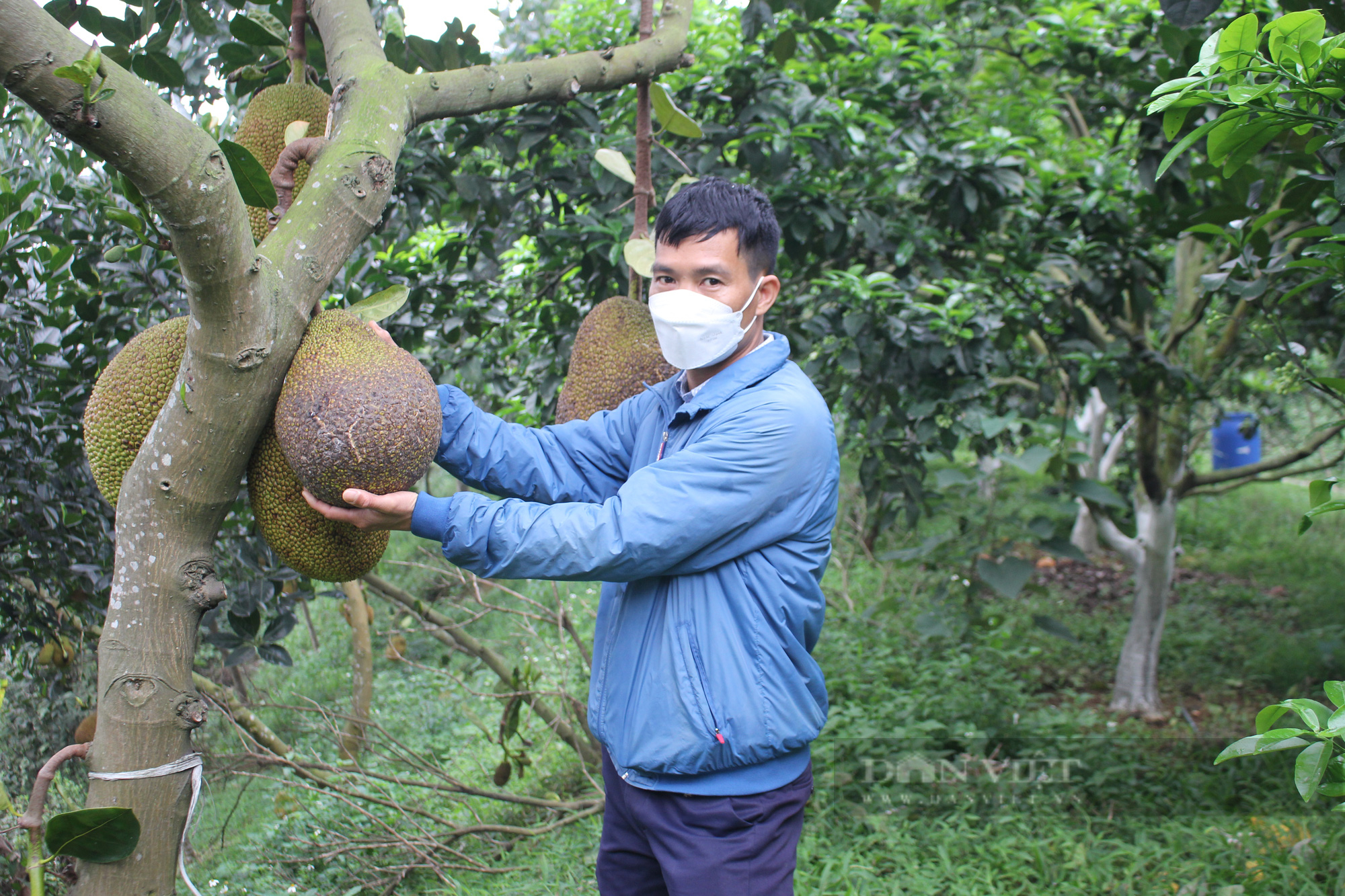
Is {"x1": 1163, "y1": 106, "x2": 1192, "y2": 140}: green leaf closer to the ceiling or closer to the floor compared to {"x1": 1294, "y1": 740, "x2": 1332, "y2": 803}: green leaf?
closer to the ceiling

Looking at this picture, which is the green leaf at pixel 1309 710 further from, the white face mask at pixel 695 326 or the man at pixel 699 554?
the white face mask at pixel 695 326

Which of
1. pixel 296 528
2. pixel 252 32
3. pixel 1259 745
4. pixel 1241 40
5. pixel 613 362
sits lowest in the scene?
pixel 1259 745

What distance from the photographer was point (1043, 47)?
3385 millimetres

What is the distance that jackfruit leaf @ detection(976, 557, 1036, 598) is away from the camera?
8.13 ft

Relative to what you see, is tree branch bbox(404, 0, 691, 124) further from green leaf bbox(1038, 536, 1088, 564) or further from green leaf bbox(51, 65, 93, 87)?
green leaf bbox(1038, 536, 1088, 564)

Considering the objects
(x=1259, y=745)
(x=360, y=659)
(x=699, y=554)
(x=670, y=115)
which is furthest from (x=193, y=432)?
(x=360, y=659)

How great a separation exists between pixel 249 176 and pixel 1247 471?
3.85 metres

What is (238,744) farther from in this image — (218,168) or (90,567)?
(218,168)

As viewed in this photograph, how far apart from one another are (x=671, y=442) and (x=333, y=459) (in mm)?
507

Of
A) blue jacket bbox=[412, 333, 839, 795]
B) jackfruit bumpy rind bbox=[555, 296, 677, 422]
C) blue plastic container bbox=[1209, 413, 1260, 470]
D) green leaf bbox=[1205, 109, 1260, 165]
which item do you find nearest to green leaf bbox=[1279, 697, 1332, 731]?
blue jacket bbox=[412, 333, 839, 795]

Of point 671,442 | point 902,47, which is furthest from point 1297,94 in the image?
point 902,47

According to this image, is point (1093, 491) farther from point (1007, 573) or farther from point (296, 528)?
point (296, 528)

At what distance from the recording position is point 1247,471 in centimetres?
369

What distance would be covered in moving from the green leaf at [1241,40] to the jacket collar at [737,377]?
2.25 feet
